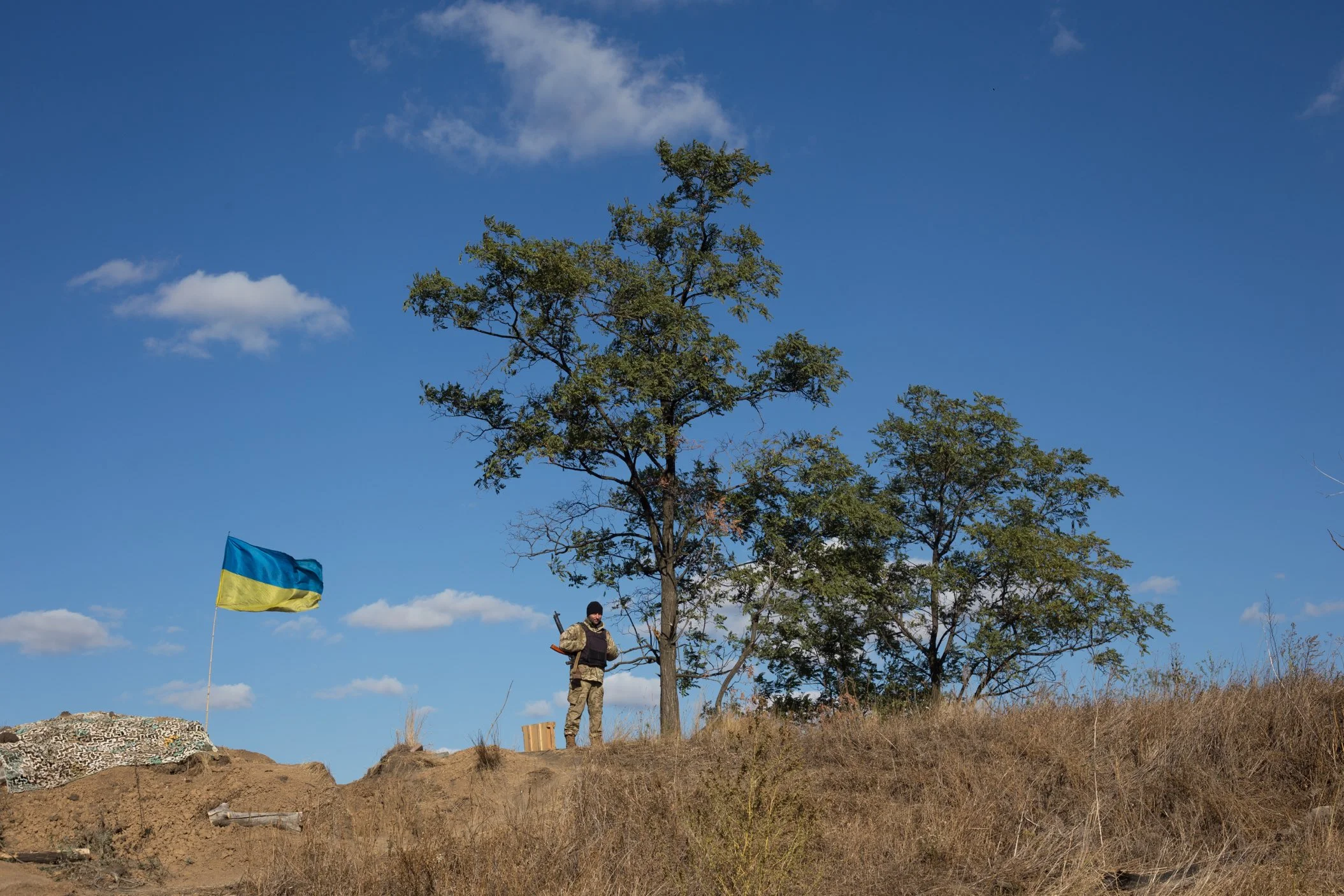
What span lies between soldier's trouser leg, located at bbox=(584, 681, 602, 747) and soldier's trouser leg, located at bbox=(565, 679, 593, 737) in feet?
0.15

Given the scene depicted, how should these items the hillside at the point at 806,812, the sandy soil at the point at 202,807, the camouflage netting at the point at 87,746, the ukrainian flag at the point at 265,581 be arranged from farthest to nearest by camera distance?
the ukrainian flag at the point at 265,581 < the camouflage netting at the point at 87,746 < the sandy soil at the point at 202,807 < the hillside at the point at 806,812

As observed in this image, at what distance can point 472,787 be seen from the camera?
13.6 metres

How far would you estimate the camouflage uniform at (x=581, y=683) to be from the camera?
1762cm

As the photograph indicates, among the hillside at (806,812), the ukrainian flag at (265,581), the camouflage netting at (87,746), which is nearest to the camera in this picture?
the hillside at (806,812)

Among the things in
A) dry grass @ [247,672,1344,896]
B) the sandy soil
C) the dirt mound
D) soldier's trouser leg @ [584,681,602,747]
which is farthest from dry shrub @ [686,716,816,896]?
soldier's trouser leg @ [584,681,602,747]

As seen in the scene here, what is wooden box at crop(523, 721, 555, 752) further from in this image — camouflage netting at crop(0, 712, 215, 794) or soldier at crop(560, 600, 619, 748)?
camouflage netting at crop(0, 712, 215, 794)

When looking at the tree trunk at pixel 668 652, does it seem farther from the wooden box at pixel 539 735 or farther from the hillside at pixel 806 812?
the hillside at pixel 806 812

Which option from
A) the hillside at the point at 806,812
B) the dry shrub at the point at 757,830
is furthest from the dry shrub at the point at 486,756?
the dry shrub at the point at 757,830

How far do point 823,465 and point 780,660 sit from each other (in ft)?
20.0

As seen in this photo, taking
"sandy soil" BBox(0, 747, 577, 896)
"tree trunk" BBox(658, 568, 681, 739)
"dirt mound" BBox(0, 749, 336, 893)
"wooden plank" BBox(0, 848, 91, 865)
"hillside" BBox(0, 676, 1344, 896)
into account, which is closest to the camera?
"hillside" BBox(0, 676, 1344, 896)

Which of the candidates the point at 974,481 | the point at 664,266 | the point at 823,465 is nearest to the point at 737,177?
the point at 664,266

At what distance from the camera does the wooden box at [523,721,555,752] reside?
19328 mm

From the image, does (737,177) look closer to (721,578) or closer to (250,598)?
(721,578)

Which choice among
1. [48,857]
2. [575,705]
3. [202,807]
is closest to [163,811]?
[202,807]
